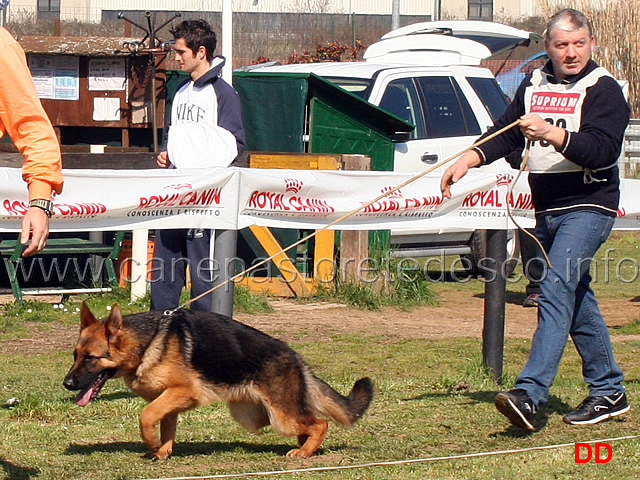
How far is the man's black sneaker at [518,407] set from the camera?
4.98 meters

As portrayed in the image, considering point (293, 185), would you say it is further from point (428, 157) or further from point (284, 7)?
point (284, 7)

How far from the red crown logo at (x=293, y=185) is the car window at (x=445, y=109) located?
5.55m

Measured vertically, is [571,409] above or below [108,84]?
below

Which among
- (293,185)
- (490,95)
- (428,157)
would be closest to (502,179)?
(293,185)

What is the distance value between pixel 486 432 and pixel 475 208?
1775 millimetres

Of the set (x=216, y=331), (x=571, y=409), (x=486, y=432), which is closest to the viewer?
(x=216, y=331)

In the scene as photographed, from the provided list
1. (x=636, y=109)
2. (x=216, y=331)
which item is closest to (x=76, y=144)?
(x=216, y=331)

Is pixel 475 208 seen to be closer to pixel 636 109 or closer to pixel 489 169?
pixel 489 169

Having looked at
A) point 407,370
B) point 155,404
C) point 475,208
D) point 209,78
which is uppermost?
point 209,78

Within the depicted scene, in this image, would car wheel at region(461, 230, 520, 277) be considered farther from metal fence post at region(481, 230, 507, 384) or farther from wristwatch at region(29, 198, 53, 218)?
wristwatch at region(29, 198, 53, 218)

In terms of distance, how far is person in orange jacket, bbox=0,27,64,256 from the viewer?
3.49 m

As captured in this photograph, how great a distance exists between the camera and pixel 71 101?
12.2m

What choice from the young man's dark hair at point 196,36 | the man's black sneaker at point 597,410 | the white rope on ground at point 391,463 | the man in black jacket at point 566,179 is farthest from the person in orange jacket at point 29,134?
the young man's dark hair at point 196,36

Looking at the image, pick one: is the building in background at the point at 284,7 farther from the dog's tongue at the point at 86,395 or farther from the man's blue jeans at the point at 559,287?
the dog's tongue at the point at 86,395
